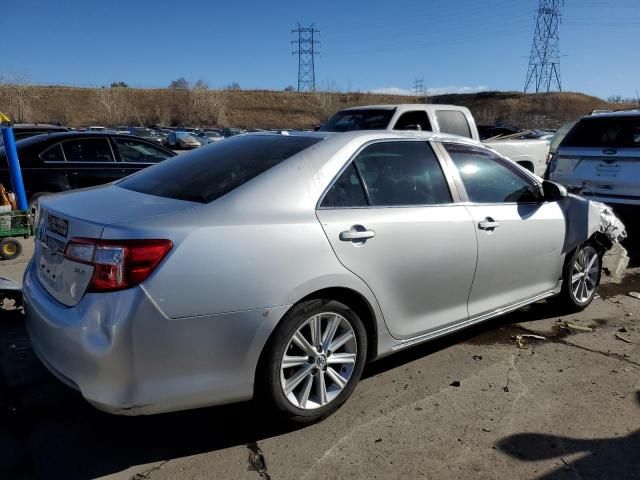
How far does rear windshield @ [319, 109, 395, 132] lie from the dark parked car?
3.24 m

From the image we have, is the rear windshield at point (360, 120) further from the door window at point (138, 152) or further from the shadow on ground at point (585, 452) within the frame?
the shadow on ground at point (585, 452)

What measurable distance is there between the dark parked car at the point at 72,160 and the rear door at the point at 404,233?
239 inches

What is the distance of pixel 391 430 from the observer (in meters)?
3.05

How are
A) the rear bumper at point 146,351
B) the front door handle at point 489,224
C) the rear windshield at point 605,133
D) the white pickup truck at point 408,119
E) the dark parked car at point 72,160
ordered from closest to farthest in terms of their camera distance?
the rear bumper at point 146,351 → the front door handle at point 489,224 → the rear windshield at point 605,133 → the dark parked car at point 72,160 → the white pickup truck at point 408,119

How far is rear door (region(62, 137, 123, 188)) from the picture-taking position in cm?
820

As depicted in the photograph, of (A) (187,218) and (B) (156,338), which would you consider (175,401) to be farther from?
(A) (187,218)

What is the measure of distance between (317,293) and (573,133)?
257 inches

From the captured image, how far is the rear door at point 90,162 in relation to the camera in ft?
26.9

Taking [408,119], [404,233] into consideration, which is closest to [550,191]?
[404,233]

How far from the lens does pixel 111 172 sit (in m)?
8.51

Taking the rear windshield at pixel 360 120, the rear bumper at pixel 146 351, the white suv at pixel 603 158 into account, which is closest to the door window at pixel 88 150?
the rear windshield at pixel 360 120

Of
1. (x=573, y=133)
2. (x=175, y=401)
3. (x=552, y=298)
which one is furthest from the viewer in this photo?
(x=573, y=133)

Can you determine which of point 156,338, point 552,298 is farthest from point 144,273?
point 552,298

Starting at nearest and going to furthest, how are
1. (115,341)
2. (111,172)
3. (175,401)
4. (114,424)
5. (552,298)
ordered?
1. (115,341)
2. (175,401)
3. (114,424)
4. (552,298)
5. (111,172)
